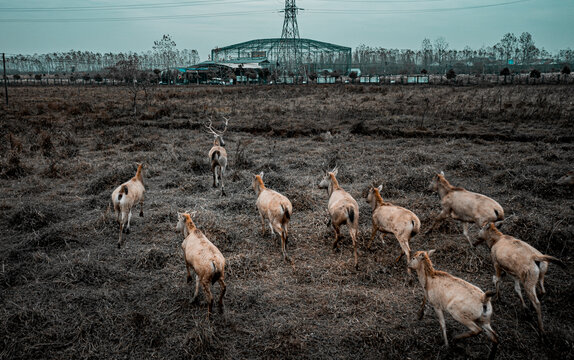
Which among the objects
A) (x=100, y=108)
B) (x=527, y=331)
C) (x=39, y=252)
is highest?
(x=100, y=108)

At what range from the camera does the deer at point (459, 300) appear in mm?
4258

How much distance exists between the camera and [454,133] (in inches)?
660

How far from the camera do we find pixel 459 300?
4461 mm

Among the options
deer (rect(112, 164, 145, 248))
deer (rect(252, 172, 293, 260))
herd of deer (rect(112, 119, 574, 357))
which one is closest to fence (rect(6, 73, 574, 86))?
deer (rect(112, 164, 145, 248))

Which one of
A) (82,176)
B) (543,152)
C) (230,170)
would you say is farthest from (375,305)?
(543,152)

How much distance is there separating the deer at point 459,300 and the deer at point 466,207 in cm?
241

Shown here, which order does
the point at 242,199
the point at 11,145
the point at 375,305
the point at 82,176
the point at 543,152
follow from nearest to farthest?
the point at 375,305, the point at 242,199, the point at 82,176, the point at 543,152, the point at 11,145

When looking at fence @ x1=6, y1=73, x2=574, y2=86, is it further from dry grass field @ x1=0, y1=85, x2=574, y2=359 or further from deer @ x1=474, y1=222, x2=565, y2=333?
deer @ x1=474, y1=222, x2=565, y2=333

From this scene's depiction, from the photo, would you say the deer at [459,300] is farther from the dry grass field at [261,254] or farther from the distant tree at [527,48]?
the distant tree at [527,48]

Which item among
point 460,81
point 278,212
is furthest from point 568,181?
point 460,81

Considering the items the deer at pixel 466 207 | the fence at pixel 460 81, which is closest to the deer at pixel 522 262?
the deer at pixel 466 207

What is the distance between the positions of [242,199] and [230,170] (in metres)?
3.19

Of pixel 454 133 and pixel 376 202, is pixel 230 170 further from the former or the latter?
pixel 454 133

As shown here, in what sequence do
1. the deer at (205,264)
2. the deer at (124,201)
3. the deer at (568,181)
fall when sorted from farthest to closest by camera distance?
the deer at (568,181), the deer at (124,201), the deer at (205,264)
